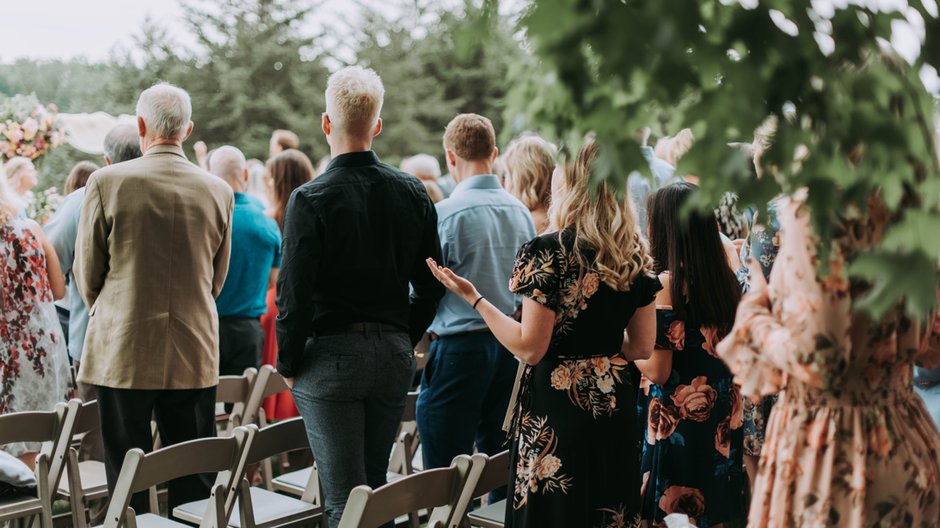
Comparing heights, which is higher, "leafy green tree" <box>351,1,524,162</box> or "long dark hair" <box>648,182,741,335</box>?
"leafy green tree" <box>351,1,524,162</box>

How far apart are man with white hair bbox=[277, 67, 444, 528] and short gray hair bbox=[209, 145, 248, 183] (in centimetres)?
230

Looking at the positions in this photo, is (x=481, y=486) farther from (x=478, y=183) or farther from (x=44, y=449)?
(x=44, y=449)

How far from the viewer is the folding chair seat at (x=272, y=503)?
11.4 feet

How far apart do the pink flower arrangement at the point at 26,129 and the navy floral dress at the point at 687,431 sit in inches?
195

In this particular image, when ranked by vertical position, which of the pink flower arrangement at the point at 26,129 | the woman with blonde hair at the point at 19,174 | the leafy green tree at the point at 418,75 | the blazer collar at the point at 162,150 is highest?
the leafy green tree at the point at 418,75

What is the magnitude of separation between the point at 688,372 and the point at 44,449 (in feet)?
8.02

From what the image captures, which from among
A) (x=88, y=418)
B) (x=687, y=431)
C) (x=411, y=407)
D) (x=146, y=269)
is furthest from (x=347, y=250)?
(x=88, y=418)

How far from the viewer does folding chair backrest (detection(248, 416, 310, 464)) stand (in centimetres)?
344

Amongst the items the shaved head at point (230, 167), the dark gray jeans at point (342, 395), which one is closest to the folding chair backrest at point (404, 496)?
the dark gray jeans at point (342, 395)

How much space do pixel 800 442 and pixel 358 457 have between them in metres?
1.68

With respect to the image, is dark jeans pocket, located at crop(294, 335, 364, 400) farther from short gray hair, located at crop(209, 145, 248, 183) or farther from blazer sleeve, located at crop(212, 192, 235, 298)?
short gray hair, located at crop(209, 145, 248, 183)

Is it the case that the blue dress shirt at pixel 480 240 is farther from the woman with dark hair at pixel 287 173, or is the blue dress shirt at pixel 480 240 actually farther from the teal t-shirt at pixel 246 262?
A: the woman with dark hair at pixel 287 173

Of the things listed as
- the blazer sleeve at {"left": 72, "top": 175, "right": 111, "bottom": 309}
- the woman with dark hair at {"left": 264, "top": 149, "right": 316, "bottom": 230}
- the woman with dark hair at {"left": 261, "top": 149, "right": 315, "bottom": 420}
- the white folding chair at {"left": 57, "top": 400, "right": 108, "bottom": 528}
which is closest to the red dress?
the woman with dark hair at {"left": 261, "top": 149, "right": 315, "bottom": 420}

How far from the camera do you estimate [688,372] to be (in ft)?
11.8
